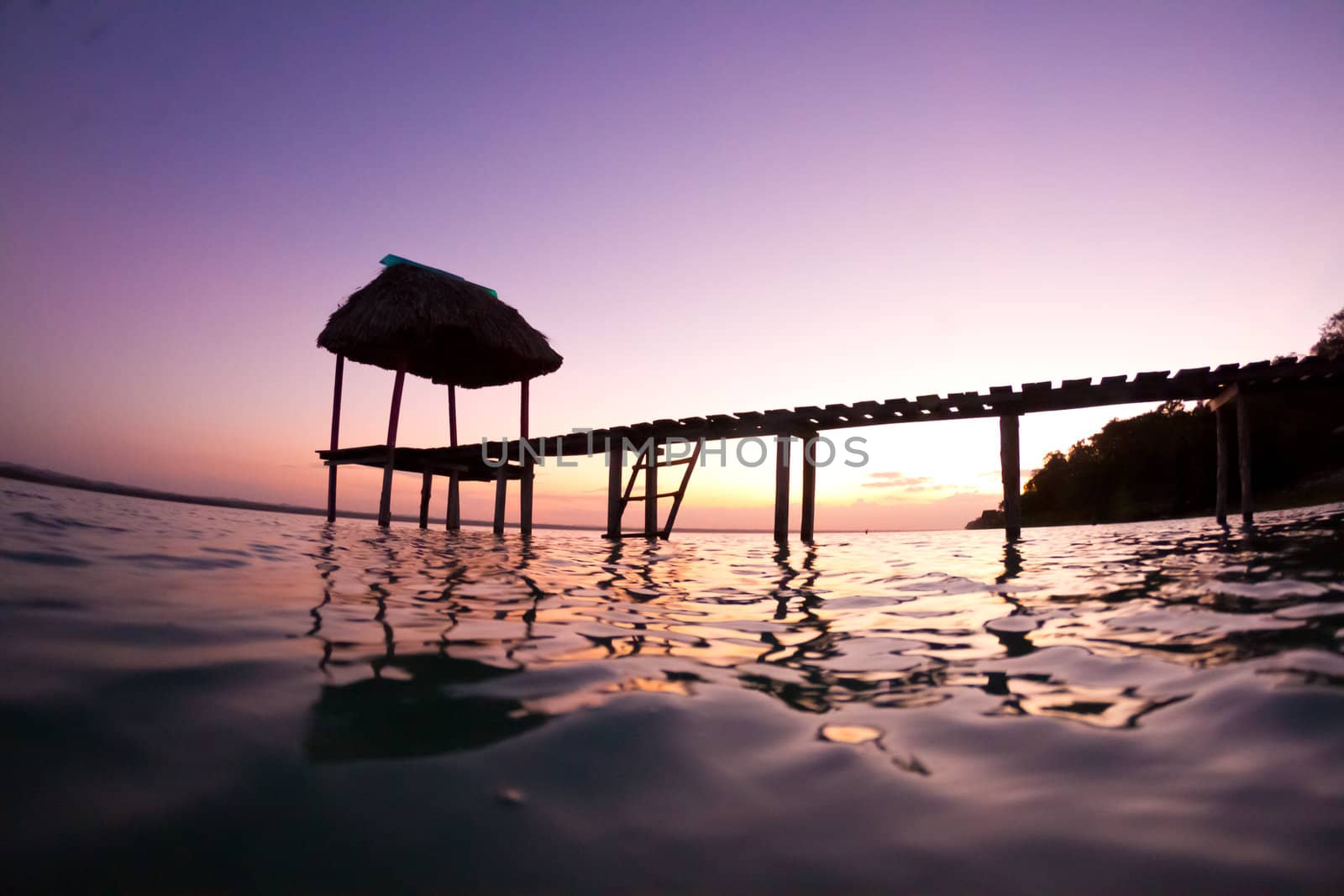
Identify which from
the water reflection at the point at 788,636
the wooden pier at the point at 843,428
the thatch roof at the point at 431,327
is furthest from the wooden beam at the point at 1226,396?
the thatch roof at the point at 431,327

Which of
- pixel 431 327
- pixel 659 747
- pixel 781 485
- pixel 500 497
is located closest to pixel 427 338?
pixel 431 327

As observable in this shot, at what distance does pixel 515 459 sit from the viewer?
14.7 meters

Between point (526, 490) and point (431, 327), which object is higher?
point (431, 327)

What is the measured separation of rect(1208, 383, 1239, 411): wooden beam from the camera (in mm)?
9535

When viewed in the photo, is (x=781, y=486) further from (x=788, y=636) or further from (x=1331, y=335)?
(x=1331, y=335)

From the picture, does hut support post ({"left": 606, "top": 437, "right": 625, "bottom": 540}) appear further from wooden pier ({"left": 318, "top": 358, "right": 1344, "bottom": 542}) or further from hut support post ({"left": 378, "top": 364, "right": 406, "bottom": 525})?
hut support post ({"left": 378, "top": 364, "right": 406, "bottom": 525})

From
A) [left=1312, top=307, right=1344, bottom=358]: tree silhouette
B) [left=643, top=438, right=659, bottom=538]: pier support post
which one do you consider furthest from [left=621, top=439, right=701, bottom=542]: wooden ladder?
[left=1312, top=307, right=1344, bottom=358]: tree silhouette

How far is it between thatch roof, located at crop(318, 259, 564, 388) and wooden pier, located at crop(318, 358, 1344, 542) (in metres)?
2.16

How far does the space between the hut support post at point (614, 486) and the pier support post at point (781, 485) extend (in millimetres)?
3151

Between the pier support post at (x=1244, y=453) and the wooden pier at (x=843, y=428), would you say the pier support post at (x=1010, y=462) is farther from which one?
the pier support post at (x=1244, y=453)

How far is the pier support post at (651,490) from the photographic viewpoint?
488 inches

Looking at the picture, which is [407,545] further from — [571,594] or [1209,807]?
[1209,807]

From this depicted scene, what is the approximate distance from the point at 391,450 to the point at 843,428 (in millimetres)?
9673

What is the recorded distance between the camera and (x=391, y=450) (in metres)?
14.3
